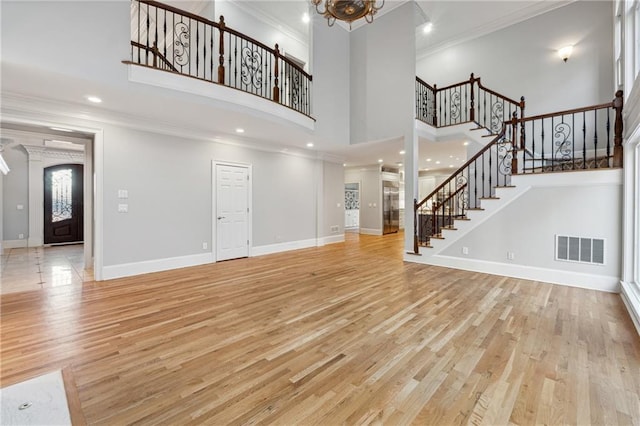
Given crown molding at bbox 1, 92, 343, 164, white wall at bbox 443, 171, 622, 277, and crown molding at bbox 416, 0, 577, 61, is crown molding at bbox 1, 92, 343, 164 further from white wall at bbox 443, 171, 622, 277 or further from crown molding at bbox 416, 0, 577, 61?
crown molding at bbox 416, 0, 577, 61

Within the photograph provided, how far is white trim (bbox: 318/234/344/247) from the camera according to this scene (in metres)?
8.40

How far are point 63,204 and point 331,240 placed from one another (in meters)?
8.74

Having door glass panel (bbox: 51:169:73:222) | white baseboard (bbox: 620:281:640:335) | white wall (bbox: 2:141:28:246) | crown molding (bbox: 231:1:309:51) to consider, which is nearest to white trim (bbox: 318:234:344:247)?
crown molding (bbox: 231:1:309:51)

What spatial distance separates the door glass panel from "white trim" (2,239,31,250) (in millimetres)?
922

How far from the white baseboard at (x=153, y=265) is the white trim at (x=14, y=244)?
5.74 m

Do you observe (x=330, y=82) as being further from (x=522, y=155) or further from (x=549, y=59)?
(x=549, y=59)

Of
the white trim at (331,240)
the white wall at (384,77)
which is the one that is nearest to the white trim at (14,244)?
the white trim at (331,240)

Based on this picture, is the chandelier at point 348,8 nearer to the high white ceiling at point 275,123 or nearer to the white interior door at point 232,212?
the high white ceiling at point 275,123

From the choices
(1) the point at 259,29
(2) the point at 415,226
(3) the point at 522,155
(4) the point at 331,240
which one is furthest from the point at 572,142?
(1) the point at 259,29

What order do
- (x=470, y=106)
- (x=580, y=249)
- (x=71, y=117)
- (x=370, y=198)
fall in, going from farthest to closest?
(x=370, y=198) → (x=470, y=106) → (x=71, y=117) → (x=580, y=249)

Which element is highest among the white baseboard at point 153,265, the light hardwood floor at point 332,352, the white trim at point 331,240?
the white trim at point 331,240

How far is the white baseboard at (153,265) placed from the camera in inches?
186

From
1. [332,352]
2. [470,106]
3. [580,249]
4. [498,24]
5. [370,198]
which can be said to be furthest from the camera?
[370,198]

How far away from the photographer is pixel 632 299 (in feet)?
10.5
